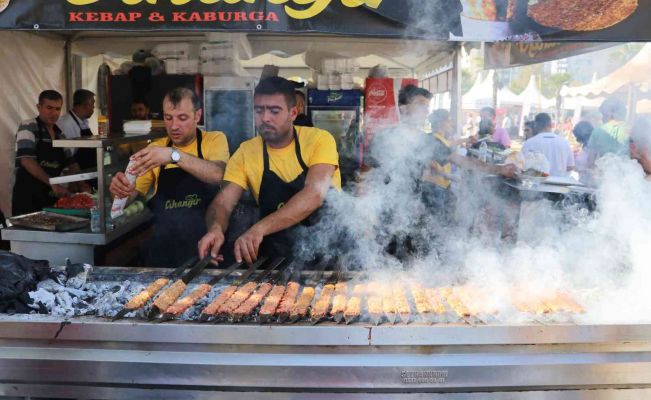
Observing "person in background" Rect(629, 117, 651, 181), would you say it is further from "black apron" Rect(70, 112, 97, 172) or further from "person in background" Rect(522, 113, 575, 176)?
"black apron" Rect(70, 112, 97, 172)

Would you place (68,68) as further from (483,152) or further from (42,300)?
(483,152)

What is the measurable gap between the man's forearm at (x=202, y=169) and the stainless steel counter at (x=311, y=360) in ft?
5.82

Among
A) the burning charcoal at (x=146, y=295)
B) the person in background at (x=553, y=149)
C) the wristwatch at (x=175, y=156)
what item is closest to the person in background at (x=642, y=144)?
the person in background at (x=553, y=149)

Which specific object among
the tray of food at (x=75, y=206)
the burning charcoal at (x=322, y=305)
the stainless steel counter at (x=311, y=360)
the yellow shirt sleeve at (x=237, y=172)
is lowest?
the stainless steel counter at (x=311, y=360)

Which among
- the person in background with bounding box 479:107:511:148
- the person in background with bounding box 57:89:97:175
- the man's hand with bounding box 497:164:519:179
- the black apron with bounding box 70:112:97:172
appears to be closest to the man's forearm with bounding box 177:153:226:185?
the black apron with bounding box 70:112:97:172

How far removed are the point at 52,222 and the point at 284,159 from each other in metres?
1.65

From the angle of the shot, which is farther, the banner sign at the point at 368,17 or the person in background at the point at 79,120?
the person in background at the point at 79,120

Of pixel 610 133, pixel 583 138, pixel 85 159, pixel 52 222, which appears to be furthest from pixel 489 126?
pixel 52 222

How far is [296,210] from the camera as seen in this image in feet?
12.0

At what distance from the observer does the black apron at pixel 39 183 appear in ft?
Result: 17.5

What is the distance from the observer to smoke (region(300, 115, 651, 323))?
2.88 meters

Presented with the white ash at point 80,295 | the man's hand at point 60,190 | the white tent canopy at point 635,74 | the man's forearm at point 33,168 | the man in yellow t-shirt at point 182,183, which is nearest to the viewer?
the white ash at point 80,295

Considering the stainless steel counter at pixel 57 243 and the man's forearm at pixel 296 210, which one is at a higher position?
the man's forearm at pixel 296 210

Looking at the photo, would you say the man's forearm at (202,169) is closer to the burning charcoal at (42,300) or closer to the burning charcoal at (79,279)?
the burning charcoal at (79,279)
